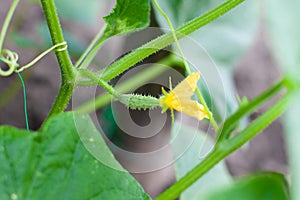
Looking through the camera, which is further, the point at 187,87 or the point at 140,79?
the point at 140,79

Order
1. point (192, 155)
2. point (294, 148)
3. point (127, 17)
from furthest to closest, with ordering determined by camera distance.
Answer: point (192, 155)
point (127, 17)
point (294, 148)

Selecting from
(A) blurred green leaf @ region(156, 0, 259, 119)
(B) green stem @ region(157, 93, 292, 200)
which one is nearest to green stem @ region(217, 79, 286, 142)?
(B) green stem @ region(157, 93, 292, 200)

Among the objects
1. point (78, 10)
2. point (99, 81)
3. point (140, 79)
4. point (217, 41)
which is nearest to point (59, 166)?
point (99, 81)

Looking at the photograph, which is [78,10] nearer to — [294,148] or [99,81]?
[99,81]

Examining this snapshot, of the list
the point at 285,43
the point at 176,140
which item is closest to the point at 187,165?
the point at 176,140

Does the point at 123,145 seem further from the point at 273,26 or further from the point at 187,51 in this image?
the point at 273,26

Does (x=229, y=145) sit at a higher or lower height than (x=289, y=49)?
lower

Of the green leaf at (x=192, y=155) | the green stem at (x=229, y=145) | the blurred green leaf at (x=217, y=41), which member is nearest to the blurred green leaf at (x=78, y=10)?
the blurred green leaf at (x=217, y=41)
